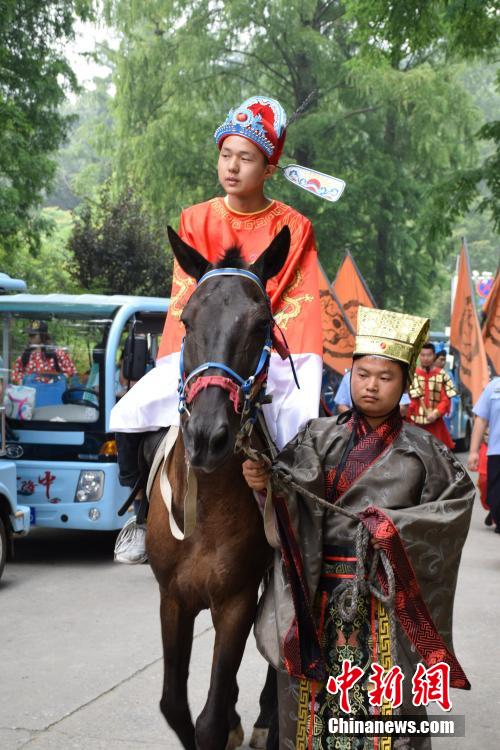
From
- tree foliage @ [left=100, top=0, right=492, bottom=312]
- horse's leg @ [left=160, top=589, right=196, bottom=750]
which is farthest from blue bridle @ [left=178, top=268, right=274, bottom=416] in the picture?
tree foliage @ [left=100, top=0, right=492, bottom=312]

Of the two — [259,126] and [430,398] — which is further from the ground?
[259,126]

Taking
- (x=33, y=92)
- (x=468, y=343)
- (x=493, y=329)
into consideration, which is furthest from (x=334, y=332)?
(x=33, y=92)

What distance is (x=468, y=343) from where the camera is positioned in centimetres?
1347

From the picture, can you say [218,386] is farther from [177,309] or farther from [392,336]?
[177,309]

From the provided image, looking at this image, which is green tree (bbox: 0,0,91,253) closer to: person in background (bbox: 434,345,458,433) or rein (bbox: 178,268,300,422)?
person in background (bbox: 434,345,458,433)

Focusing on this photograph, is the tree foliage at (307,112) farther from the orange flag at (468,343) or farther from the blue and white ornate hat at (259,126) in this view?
the blue and white ornate hat at (259,126)

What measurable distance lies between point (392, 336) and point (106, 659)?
3812 mm

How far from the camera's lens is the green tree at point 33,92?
53.5ft

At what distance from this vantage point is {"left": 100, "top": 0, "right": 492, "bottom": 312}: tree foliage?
92.0 ft

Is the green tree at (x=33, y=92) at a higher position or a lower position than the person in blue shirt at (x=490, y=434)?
higher

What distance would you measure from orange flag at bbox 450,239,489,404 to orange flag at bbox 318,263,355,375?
144 centimetres

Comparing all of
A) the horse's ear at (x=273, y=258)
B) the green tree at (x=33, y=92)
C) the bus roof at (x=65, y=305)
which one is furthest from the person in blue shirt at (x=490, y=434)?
the green tree at (x=33, y=92)

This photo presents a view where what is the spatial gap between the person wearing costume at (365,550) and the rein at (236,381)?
0.86 ft

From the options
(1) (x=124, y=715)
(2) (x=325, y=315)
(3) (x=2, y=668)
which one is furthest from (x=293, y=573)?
(2) (x=325, y=315)
